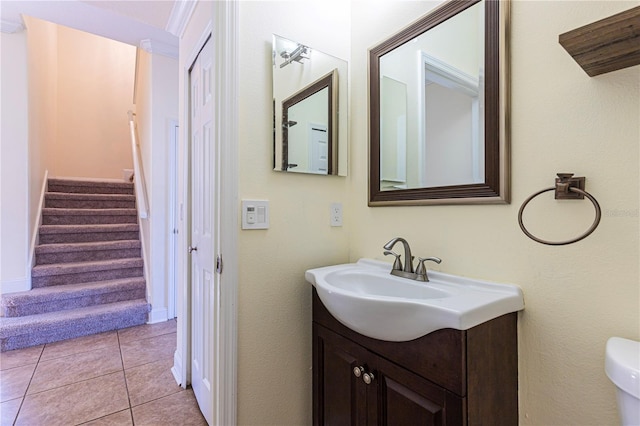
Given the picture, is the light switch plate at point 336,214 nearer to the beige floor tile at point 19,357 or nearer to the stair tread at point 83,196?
the beige floor tile at point 19,357

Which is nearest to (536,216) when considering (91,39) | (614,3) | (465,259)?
(465,259)

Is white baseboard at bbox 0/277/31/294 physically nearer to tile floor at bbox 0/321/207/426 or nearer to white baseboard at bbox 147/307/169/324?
tile floor at bbox 0/321/207/426

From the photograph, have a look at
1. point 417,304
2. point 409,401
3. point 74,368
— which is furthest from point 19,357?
point 417,304

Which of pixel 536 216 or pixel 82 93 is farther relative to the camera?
pixel 82 93

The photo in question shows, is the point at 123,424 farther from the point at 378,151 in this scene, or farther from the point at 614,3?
the point at 614,3

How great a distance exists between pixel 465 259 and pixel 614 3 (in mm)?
759

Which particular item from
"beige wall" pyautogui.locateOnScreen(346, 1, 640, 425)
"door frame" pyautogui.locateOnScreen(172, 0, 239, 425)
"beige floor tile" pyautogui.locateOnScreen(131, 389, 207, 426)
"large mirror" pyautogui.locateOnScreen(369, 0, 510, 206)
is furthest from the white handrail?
"beige wall" pyautogui.locateOnScreen(346, 1, 640, 425)

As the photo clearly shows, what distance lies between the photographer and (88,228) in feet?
11.1

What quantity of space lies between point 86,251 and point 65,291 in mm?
570

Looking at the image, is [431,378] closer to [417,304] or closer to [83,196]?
[417,304]

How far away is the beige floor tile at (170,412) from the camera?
1559mm

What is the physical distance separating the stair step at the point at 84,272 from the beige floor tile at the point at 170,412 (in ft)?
6.26

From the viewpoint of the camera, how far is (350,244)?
1.48 metres

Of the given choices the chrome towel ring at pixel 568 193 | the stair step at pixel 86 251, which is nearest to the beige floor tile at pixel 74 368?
the stair step at pixel 86 251
